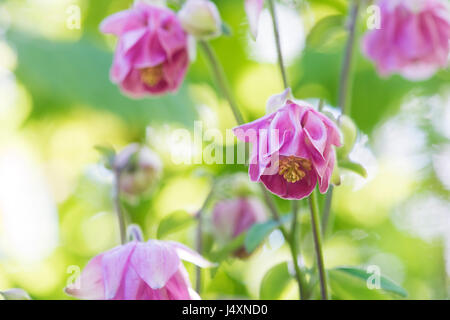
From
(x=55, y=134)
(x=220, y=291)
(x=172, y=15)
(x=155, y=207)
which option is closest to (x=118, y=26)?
(x=172, y=15)

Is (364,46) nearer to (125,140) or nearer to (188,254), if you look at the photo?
(188,254)

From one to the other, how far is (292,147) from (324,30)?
10.5 inches

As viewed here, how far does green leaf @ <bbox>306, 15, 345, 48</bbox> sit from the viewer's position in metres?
0.59

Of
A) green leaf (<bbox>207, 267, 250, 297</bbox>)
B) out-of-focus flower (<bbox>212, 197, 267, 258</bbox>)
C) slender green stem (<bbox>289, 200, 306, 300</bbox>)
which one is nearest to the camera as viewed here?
slender green stem (<bbox>289, 200, 306, 300</bbox>)

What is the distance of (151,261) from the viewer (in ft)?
1.34

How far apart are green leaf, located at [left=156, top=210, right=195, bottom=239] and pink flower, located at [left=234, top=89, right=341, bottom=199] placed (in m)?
0.18

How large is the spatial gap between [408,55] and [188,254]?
0.33m

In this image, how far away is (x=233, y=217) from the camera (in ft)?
2.22

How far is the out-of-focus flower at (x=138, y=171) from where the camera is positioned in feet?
2.20

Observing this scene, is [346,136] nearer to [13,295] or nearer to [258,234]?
[258,234]

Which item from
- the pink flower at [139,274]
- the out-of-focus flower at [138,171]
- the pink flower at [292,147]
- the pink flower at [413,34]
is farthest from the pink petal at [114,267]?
the pink flower at [413,34]

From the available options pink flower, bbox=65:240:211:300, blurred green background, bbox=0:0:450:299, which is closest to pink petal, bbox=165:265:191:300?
pink flower, bbox=65:240:211:300

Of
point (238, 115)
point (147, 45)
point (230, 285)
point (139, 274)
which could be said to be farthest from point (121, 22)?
point (230, 285)

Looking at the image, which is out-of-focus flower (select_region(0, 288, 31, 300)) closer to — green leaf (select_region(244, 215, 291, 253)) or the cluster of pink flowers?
the cluster of pink flowers
